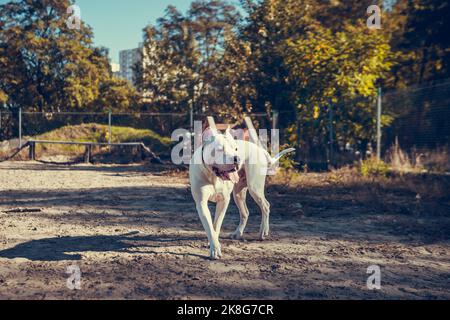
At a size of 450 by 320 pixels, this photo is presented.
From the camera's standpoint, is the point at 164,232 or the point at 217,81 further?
the point at 217,81

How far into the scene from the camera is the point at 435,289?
129 inches

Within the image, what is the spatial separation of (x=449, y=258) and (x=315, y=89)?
9.59 metres

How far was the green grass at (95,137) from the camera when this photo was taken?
688 inches

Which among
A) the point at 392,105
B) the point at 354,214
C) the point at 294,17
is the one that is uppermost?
the point at 294,17

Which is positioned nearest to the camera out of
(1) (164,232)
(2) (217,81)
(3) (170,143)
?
(1) (164,232)

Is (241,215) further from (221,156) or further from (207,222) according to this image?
(221,156)

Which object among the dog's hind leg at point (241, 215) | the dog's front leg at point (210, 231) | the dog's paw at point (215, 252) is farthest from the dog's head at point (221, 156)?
the dog's hind leg at point (241, 215)

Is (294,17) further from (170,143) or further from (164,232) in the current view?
(164,232)

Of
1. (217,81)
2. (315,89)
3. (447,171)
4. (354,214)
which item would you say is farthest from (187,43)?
(354,214)

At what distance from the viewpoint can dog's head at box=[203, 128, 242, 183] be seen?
12.6 ft

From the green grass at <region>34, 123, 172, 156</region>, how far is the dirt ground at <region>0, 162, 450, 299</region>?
30.4 ft
